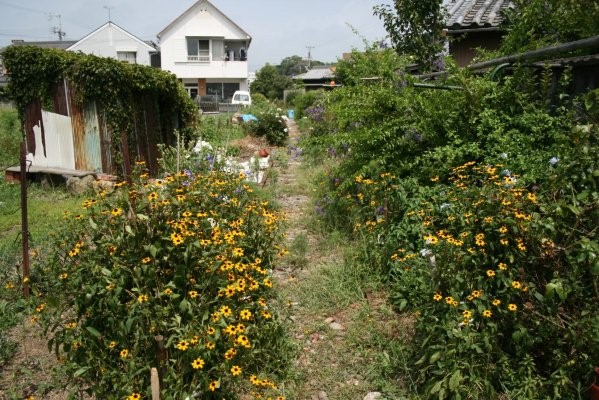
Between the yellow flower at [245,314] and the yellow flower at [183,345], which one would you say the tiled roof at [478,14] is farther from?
the yellow flower at [183,345]

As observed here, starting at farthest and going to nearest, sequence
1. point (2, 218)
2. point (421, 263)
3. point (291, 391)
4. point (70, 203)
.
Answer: point (70, 203), point (2, 218), point (421, 263), point (291, 391)

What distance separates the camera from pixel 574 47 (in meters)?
3.76

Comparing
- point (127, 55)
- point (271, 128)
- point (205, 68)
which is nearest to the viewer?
point (271, 128)

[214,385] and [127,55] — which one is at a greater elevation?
[127,55]

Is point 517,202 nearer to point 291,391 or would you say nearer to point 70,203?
point 291,391

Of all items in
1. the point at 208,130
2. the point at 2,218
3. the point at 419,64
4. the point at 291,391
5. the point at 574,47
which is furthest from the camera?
the point at 208,130

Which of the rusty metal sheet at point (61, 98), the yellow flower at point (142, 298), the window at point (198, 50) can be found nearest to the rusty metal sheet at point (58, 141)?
the rusty metal sheet at point (61, 98)

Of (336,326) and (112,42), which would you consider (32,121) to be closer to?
(336,326)

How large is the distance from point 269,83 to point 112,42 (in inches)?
530

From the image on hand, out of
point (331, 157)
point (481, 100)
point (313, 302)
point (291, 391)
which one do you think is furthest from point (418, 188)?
point (331, 157)

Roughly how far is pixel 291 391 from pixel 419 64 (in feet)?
24.3

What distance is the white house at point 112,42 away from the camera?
35.5m

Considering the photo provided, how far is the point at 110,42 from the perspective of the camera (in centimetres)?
3572

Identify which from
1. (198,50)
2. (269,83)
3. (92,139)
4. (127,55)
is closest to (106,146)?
(92,139)
